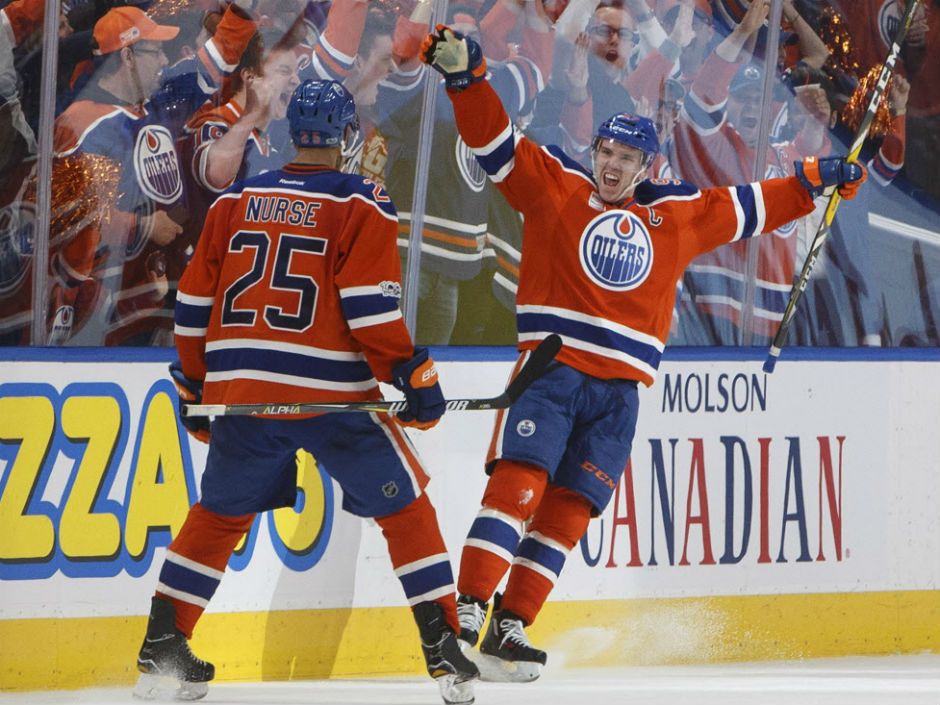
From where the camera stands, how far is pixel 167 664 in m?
3.64

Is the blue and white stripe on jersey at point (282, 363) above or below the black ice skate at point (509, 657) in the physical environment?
above

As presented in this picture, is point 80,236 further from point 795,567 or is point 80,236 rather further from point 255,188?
point 795,567

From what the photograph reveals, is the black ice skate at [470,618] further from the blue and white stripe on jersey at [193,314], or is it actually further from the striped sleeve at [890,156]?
the striped sleeve at [890,156]

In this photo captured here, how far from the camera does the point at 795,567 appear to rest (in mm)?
5066

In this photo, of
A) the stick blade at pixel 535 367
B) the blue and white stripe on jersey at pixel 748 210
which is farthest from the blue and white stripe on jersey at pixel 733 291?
the stick blade at pixel 535 367

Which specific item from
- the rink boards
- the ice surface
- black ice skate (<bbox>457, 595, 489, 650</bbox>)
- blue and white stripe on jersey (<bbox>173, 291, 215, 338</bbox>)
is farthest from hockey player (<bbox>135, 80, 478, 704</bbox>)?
the rink boards

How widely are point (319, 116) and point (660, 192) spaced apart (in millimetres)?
957

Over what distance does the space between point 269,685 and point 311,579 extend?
12.0 inches

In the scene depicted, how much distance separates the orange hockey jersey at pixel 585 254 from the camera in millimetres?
3996

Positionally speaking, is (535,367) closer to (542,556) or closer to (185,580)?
(542,556)

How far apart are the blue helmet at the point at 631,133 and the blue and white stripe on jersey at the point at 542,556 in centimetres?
97

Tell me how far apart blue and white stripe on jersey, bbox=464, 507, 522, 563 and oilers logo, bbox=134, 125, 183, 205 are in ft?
4.00

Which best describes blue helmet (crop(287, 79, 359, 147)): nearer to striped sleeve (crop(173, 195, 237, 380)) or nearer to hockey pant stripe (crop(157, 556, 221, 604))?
striped sleeve (crop(173, 195, 237, 380))

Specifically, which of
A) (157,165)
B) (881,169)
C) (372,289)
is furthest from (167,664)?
(881,169)
